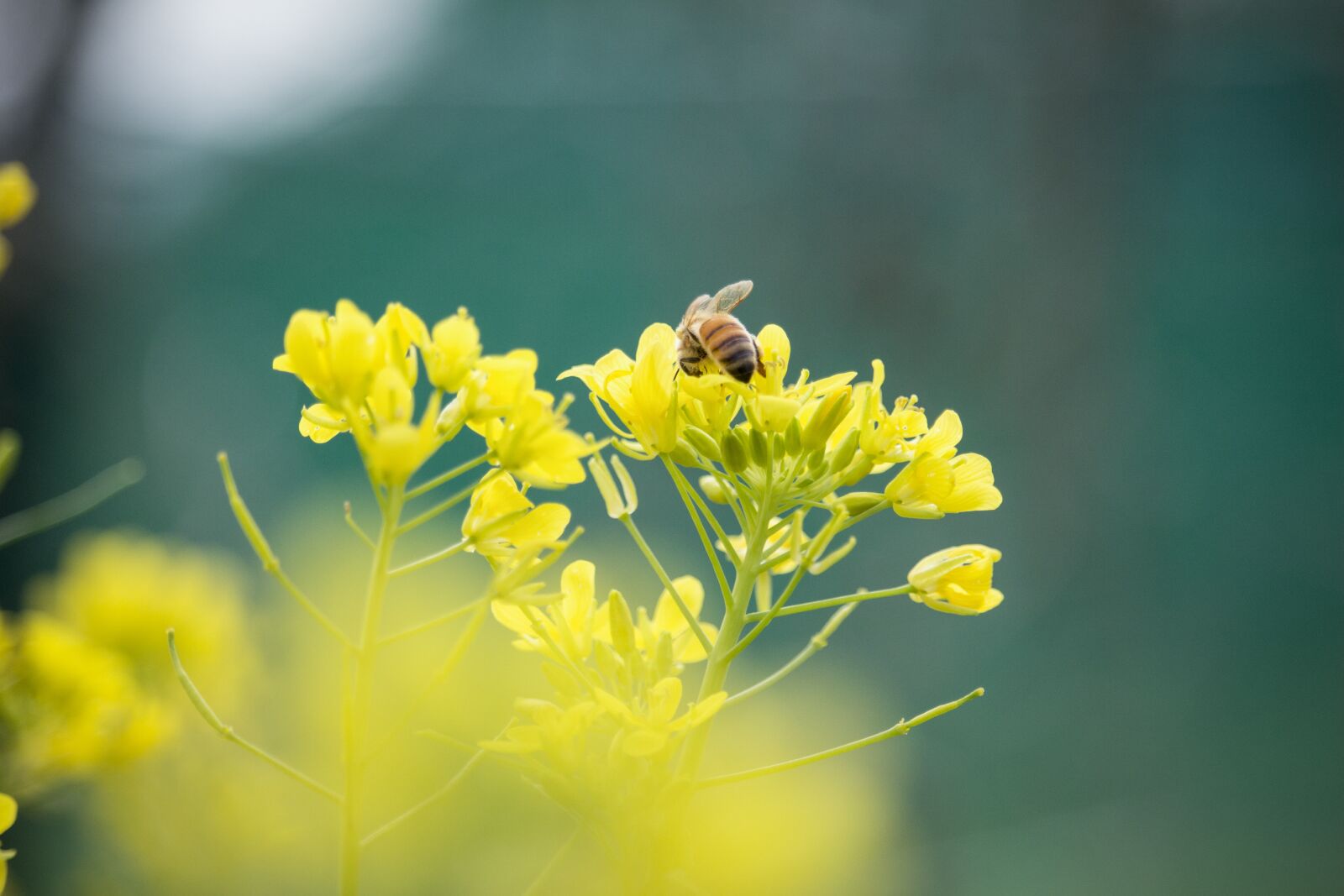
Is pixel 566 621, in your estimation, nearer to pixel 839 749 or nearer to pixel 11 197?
pixel 839 749

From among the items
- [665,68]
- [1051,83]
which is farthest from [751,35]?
[1051,83]

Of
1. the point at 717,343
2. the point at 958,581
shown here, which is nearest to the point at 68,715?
the point at 717,343

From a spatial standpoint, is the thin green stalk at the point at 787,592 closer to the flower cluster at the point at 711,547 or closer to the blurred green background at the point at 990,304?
the flower cluster at the point at 711,547

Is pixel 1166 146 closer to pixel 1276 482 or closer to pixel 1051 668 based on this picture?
pixel 1276 482

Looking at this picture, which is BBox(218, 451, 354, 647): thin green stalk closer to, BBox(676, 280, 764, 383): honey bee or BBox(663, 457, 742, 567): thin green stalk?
BBox(663, 457, 742, 567): thin green stalk

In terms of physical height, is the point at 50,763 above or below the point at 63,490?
below
